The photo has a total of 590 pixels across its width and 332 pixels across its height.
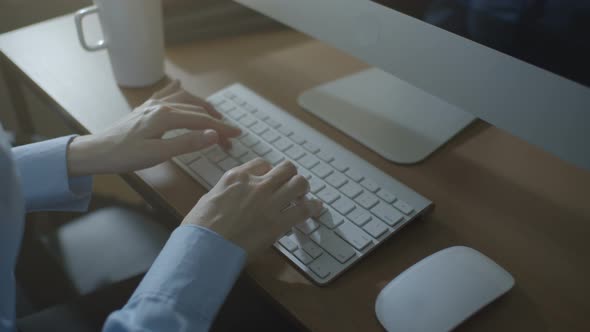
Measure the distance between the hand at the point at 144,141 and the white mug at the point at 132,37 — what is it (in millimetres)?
141

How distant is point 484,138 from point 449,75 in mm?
176

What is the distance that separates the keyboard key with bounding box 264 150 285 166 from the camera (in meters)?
0.63

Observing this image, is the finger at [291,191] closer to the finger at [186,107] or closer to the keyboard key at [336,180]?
the keyboard key at [336,180]

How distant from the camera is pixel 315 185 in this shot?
60cm

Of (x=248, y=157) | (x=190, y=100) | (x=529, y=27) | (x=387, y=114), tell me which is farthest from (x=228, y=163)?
(x=529, y=27)

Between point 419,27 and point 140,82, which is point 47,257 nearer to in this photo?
point 140,82

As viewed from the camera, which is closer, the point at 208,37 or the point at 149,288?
the point at 149,288

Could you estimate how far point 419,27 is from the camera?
1.92ft

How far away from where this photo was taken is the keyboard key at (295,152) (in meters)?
0.64

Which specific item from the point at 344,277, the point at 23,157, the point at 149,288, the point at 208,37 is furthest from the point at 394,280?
the point at 208,37

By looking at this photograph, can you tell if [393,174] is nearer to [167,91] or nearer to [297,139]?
[297,139]

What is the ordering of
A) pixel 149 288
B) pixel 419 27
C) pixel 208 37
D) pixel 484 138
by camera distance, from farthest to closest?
1. pixel 208 37
2. pixel 484 138
3. pixel 419 27
4. pixel 149 288

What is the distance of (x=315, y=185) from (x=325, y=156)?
5cm

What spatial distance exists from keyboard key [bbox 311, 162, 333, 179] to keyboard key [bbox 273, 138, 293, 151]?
5 centimetres
